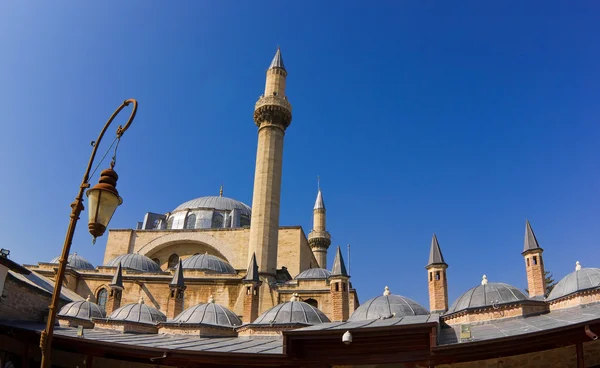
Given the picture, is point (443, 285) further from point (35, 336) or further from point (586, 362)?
point (35, 336)

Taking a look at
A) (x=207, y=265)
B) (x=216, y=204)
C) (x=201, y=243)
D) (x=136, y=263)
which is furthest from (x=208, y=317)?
(x=216, y=204)

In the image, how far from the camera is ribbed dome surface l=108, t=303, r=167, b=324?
63.6 feet

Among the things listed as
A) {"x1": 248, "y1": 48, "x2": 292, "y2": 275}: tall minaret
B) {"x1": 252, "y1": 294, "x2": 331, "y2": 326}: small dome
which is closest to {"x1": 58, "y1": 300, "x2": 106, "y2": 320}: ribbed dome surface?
{"x1": 252, "y1": 294, "x2": 331, "y2": 326}: small dome

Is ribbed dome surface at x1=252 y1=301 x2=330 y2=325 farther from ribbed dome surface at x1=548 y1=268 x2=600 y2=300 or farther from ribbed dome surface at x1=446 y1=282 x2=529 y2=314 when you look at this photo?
ribbed dome surface at x1=548 y1=268 x2=600 y2=300

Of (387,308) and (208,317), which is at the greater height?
(387,308)

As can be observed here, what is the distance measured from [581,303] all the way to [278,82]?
20.1 meters

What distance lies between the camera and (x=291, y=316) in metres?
16.7

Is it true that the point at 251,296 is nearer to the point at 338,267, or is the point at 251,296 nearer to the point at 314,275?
the point at 338,267

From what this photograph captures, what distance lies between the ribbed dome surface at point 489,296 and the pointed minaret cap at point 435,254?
3275 mm

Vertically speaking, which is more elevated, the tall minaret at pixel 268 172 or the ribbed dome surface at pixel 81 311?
the tall minaret at pixel 268 172

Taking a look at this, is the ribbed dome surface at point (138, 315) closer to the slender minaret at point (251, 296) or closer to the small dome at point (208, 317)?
the small dome at point (208, 317)

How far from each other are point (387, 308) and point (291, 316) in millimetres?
3009

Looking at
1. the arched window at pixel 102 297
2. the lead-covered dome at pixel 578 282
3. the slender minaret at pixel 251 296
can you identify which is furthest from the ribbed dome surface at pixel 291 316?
the arched window at pixel 102 297

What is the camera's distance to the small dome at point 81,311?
19.4 m
